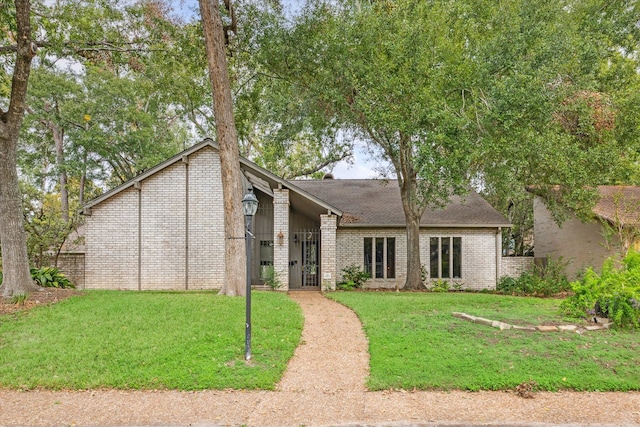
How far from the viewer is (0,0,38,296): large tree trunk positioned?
1076 centimetres

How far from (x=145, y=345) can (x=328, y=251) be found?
888 centimetres

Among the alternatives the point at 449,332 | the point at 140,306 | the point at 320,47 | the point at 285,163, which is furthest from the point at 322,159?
the point at 449,332

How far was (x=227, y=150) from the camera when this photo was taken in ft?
41.0

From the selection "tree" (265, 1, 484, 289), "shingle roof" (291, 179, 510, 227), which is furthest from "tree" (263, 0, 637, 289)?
"shingle roof" (291, 179, 510, 227)

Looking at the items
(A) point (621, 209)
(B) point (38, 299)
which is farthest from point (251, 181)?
(A) point (621, 209)

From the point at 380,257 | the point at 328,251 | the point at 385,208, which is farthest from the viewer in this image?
the point at 385,208

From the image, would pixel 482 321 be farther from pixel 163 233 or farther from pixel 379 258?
pixel 163 233

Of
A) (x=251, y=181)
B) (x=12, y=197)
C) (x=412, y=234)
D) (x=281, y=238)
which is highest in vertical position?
(x=251, y=181)

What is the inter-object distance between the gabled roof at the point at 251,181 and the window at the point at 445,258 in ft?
16.9

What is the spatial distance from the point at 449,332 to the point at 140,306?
715 centimetres

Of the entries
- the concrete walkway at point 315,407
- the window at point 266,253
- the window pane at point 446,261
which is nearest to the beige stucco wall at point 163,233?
the window at point 266,253

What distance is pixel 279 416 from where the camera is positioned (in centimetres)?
504

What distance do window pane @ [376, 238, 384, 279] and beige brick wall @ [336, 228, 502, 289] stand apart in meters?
0.25

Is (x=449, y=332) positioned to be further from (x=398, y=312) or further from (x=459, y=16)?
(x=459, y=16)
